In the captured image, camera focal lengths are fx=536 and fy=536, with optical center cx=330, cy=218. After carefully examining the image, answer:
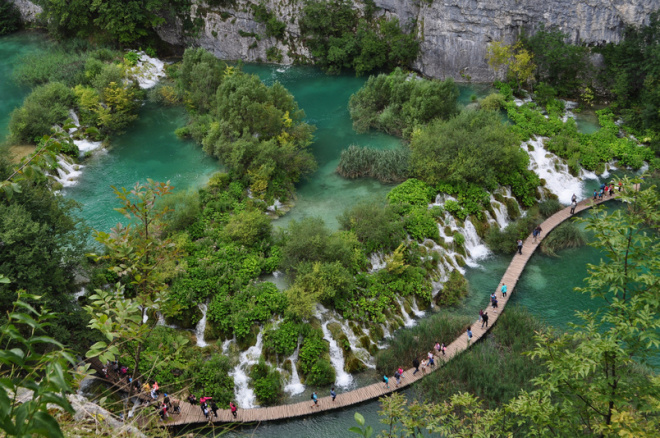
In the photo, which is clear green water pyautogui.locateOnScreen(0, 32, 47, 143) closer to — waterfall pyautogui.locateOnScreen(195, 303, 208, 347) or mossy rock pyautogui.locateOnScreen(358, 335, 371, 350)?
waterfall pyautogui.locateOnScreen(195, 303, 208, 347)

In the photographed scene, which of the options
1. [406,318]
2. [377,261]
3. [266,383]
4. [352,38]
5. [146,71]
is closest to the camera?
[266,383]

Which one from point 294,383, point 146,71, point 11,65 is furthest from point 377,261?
point 11,65

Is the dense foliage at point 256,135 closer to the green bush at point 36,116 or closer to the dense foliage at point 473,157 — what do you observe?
the dense foliage at point 473,157

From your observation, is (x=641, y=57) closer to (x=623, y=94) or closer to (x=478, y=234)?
(x=623, y=94)

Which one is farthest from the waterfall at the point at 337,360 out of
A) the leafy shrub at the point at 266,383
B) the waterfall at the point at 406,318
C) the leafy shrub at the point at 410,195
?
the leafy shrub at the point at 410,195

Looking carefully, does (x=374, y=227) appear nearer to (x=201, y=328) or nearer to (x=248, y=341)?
(x=248, y=341)

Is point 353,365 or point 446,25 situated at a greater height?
point 446,25
